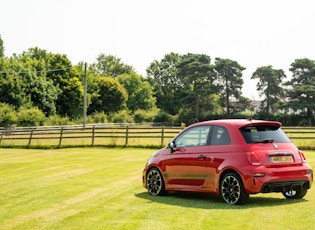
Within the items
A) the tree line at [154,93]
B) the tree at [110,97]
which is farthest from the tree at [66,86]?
the tree at [110,97]

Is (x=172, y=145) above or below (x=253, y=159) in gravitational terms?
above

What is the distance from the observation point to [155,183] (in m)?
12.9

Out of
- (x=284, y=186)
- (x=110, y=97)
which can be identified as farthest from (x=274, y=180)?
(x=110, y=97)

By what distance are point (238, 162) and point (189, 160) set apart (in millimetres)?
1412

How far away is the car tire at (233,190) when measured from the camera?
1071cm

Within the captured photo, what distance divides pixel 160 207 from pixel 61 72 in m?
88.9

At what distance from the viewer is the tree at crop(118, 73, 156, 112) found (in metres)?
121

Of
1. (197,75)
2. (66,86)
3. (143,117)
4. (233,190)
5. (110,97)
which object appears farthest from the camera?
(110,97)

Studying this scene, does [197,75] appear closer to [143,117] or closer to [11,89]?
[143,117]

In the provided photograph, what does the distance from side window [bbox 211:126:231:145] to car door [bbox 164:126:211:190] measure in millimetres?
155

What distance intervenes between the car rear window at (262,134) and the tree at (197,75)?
8709 centimetres

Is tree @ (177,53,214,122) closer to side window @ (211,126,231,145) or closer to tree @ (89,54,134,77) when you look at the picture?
tree @ (89,54,134,77)

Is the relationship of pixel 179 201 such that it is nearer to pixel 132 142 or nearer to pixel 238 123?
pixel 238 123

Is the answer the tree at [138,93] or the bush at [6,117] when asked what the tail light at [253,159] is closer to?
the bush at [6,117]
